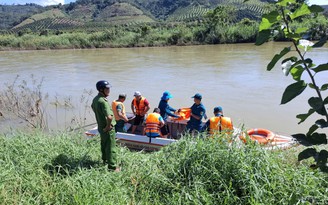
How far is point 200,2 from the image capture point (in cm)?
9244

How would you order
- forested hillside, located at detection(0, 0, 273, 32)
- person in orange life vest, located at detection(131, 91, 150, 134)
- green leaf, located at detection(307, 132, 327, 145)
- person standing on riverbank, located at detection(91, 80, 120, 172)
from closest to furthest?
green leaf, located at detection(307, 132, 327, 145) → person standing on riverbank, located at detection(91, 80, 120, 172) → person in orange life vest, located at detection(131, 91, 150, 134) → forested hillside, located at detection(0, 0, 273, 32)

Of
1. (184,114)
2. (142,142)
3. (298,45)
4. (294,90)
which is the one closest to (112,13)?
(184,114)

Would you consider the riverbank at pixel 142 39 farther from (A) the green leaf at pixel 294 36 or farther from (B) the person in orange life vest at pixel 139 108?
(A) the green leaf at pixel 294 36

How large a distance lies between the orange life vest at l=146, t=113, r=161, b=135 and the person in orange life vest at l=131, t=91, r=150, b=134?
29.2 inches

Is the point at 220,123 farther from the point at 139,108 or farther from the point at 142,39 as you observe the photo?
the point at 142,39

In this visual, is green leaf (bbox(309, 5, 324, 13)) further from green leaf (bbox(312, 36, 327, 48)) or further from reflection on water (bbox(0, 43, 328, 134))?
reflection on water (bbox(0, 43, 328, 134))

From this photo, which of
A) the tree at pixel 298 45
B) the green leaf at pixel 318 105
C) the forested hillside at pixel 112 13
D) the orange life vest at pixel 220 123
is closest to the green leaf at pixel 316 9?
the tree at pixel 298 45

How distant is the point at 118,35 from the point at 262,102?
2655 centimetres

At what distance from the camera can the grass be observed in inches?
120

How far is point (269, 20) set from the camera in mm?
1004

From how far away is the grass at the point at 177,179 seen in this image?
3.04 m

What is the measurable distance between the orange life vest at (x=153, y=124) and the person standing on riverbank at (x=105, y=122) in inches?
64.7

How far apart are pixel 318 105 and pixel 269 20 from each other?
0.31m

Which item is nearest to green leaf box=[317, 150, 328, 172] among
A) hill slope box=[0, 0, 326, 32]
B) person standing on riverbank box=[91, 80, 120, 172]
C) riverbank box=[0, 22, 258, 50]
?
person standing on riverbank box=[91, 80, 120, 172]
